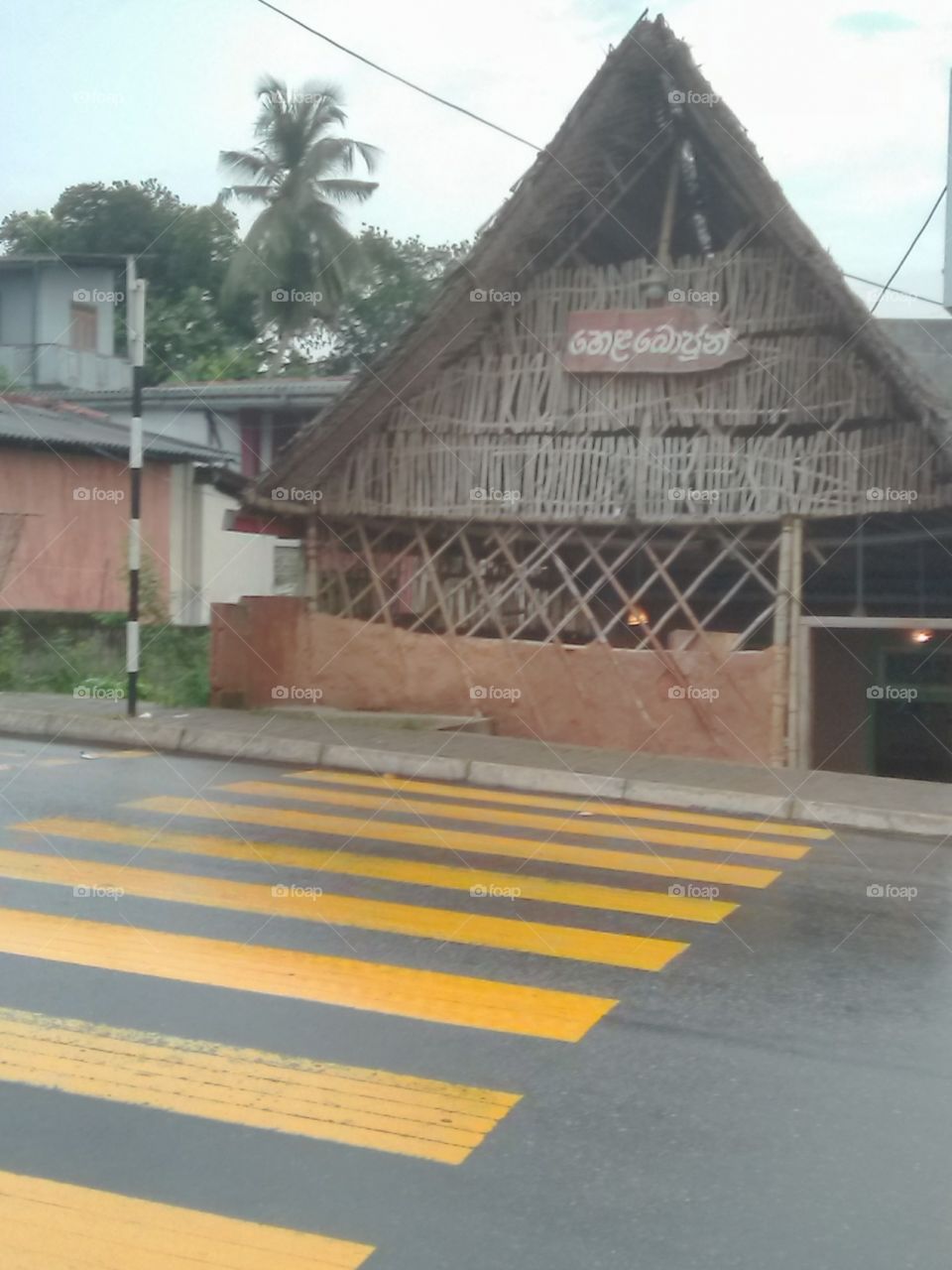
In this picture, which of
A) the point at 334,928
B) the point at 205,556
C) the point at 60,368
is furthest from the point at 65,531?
the point at 334,928

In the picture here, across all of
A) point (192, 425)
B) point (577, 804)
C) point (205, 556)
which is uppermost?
point (192, 425)

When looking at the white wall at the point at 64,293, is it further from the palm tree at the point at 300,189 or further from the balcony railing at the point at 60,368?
the palm tree at the point at 300,189

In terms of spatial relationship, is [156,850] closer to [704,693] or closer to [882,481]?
[704,693]

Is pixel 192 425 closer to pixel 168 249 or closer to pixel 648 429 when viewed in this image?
pixel 168 249

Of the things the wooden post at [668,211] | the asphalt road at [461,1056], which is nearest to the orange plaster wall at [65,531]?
the wooden post at [668,211]

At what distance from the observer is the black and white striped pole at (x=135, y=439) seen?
14180 millimetres

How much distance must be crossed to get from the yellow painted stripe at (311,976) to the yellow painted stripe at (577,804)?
486 cm

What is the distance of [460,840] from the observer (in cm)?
938

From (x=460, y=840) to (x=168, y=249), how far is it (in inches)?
1398

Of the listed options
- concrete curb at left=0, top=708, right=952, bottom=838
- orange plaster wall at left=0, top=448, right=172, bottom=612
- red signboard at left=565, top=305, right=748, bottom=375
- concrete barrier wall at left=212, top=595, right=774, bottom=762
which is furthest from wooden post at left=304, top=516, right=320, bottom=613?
orange plaster wall at left=0, top=448, right=172, bottom=612

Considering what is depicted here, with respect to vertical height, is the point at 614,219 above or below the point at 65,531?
Answer: above

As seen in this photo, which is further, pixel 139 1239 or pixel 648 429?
pixel 648 429

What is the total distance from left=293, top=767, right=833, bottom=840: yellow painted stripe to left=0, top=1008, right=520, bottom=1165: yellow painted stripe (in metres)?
6.03

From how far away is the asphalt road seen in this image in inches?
156
